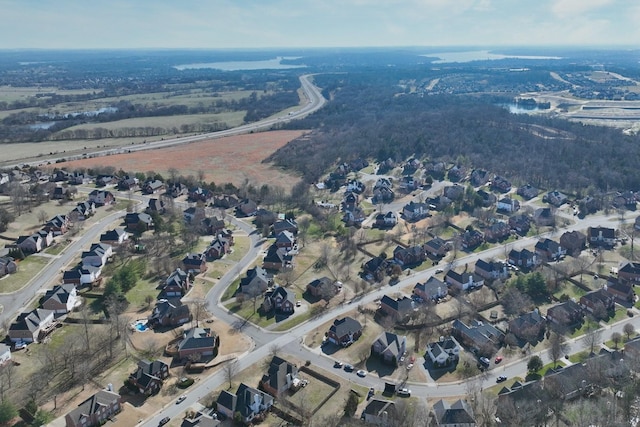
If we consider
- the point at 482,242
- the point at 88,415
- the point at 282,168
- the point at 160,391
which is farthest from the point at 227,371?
the point at 282,168

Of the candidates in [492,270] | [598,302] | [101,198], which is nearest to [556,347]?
[598,302]

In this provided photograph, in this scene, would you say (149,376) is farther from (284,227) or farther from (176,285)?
(284,227)

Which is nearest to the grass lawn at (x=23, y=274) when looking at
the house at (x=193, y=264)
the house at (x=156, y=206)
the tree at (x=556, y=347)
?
the house at (x=193, y=264)

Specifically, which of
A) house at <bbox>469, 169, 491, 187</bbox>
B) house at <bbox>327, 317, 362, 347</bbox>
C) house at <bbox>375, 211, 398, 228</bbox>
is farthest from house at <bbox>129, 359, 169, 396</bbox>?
house at <bbox>469, 169, 491, 187</bbox>

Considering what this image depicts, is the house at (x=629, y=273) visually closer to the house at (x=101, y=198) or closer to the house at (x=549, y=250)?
the house at (x=549, y=250)

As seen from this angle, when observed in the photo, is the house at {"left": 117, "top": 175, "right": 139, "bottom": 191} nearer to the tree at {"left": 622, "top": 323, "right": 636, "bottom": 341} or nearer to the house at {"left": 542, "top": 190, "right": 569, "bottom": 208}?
the house at {"left": 542, "top": 190, "right": 569, "bottom": 208}

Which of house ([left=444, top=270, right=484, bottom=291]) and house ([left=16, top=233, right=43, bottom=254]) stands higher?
house ([left=16, top=233, right=43, bottom=254])
